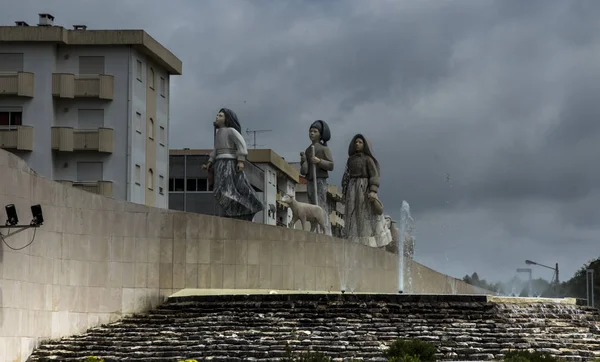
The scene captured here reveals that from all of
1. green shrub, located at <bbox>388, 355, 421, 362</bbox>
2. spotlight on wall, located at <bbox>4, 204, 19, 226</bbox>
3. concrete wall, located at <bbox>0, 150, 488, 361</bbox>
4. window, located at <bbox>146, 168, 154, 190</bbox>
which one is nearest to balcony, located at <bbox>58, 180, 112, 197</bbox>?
window, located at <bbox>146, 168, 154, 190</bbox>

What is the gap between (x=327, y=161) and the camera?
42.0m

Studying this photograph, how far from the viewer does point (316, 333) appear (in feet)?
88.6

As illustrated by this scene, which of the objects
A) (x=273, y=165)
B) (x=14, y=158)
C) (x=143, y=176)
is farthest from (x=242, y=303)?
(x=273, y=165)

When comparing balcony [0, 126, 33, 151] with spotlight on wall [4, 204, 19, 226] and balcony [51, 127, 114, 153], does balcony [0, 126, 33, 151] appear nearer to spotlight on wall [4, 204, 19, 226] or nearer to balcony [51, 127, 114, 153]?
balcony [51, 127, 114, 153]

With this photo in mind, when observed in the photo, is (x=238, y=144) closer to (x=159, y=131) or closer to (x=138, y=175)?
(x=138, y=175)

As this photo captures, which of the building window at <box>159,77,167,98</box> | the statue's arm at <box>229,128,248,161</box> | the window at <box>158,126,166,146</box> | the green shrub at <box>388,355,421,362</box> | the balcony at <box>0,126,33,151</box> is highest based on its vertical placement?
the building window at <box>159,77,167,98</box>

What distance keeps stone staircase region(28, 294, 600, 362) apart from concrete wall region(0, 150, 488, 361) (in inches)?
Answer: 33.9

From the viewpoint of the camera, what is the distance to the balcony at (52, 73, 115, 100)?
59031 millimetres

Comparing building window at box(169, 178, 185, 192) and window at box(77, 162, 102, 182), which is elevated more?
building window at box(169, 178, 185, 192)

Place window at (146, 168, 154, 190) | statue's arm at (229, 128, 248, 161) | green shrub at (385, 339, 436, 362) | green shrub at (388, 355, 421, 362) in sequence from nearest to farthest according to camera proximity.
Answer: green shrub at (388, 355, 421, 362), green shrub at (385, 339, 436, 362), statue's arm at (229, 128, 248, 161), window at (146, 168, 154, 190)

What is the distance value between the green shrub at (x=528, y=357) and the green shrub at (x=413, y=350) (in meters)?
1.37

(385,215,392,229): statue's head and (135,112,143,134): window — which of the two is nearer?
(385,215,392,229): statue's head

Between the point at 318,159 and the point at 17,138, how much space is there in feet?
69.1

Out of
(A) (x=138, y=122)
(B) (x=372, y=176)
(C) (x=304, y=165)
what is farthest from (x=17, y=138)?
(B) (x=372, y=176)
